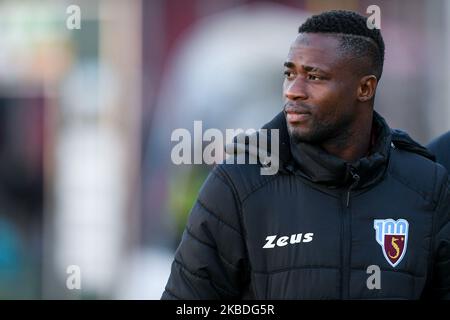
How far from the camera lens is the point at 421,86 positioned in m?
6.24

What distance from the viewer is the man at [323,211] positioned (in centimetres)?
269

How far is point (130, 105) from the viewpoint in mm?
6344

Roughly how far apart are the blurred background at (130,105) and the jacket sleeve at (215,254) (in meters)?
3.46

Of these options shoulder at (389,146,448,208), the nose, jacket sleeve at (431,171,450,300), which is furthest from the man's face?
jacket sleeve at (431,171,450,300)

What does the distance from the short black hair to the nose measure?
15 cm

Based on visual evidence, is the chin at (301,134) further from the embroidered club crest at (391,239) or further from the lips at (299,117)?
the embroidered club crest at (391,239)

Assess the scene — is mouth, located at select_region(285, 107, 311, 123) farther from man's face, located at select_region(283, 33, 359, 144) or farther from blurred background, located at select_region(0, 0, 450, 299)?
blurred background, located at select_region(0, 0, 450, 299)

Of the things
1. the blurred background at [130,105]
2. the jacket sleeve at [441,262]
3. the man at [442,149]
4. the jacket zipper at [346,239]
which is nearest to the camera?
the jacket zipper at [346,239]

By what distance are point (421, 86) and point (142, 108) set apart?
5.61 feet

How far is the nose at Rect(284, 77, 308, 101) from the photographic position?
275 cm

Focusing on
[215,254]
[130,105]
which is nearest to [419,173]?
[215,254]

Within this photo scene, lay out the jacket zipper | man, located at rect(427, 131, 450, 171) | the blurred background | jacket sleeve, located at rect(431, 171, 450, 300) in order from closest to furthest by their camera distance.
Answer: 1. the jacket zipper
2. jacket sleeve, located at rect(431, 171, 450, 300)
3. man, located at rect(427, 131, 450, 171)
4. the blurred background

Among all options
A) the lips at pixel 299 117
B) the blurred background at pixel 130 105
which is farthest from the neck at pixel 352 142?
the blurred background at pixel 130 105
